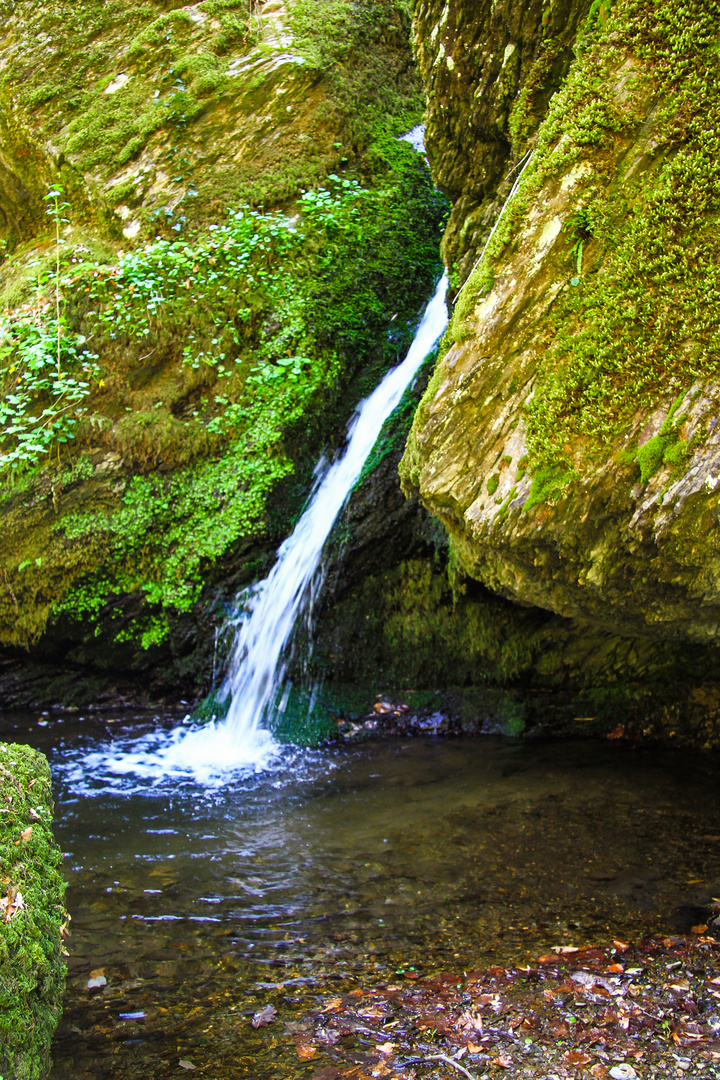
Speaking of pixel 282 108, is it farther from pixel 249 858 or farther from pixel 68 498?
pixel 249 858

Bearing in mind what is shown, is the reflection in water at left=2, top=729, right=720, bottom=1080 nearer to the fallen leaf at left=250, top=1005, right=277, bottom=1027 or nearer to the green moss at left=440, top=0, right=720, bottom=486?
the fallen leaf at left=250, top=1005, right=277, bottom=1027

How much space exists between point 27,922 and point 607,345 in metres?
3.30

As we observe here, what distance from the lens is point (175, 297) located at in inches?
290

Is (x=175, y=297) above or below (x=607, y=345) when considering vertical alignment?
above

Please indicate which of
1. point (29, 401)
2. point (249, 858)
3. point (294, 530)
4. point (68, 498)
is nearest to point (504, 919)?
point (249, 858)

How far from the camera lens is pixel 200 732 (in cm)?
648

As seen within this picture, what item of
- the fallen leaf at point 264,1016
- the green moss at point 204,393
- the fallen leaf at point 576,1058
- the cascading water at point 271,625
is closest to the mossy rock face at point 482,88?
the cascading water at point 271,625

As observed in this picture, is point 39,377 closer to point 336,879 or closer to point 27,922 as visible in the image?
point 336,879

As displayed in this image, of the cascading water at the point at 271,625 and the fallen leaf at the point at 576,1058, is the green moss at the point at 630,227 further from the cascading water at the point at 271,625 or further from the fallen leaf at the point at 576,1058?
the cascading water at the point at 271,625

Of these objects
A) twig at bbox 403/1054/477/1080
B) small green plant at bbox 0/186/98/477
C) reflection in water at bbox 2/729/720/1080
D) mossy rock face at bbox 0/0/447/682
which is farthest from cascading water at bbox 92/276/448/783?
twig at bbox 403/1054/477/1080

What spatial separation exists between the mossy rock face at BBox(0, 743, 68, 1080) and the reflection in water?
1.58 feet

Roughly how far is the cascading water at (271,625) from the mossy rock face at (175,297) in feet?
0.84

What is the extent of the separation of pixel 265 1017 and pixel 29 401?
6478mm

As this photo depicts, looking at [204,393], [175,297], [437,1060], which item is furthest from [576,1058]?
[175,297]
